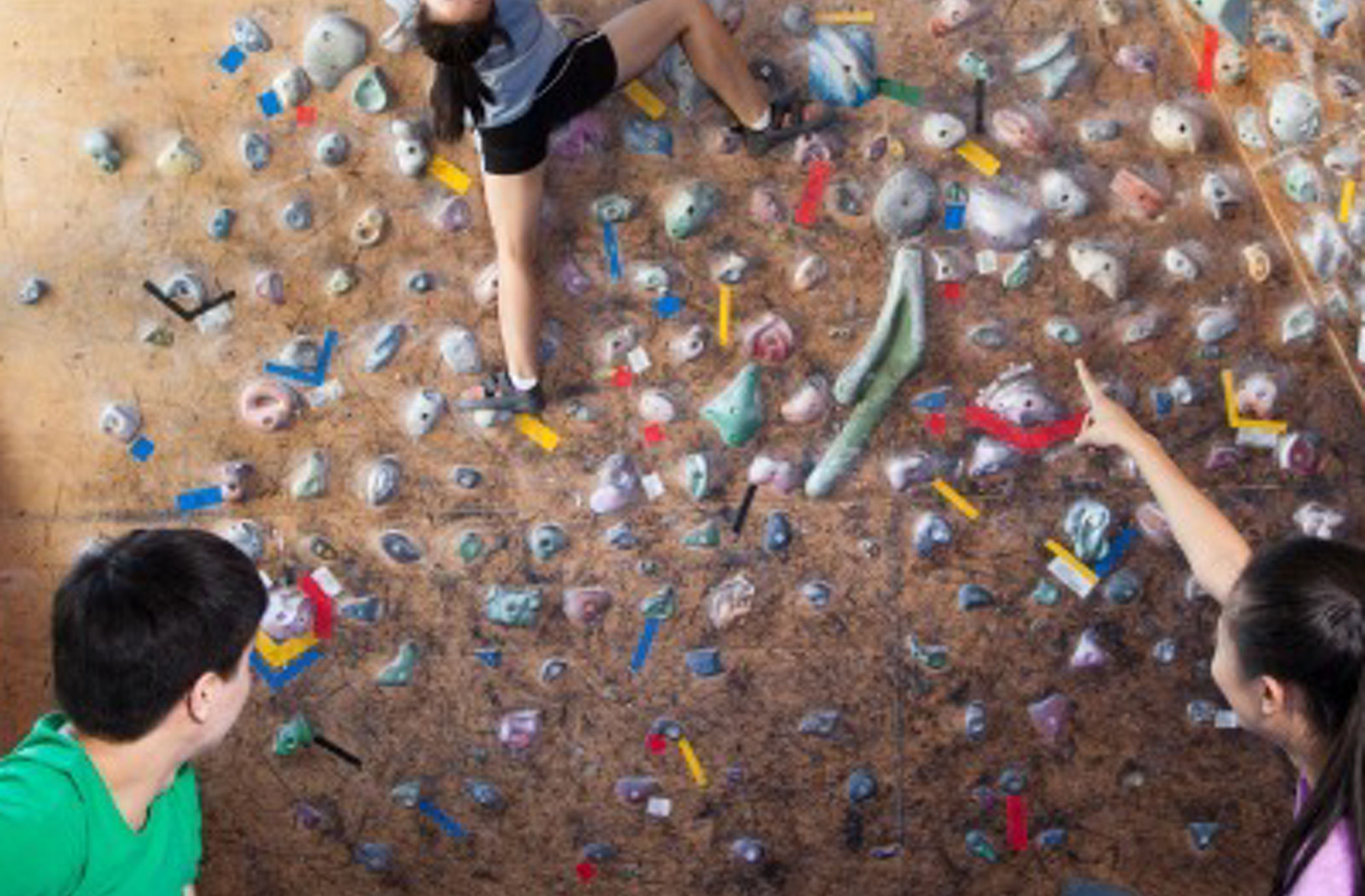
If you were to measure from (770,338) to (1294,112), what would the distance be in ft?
3.76

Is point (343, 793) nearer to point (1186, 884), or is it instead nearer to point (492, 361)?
Answer: point (492, 361)

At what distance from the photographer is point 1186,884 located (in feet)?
10.2

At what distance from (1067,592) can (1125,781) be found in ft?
1.56

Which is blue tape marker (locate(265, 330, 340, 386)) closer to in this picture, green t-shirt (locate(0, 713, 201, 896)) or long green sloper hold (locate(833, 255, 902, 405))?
long green sloper hold (locate(833, 255, 902, 405))

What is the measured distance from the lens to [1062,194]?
2.78 m

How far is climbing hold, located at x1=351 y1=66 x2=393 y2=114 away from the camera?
2.80 meters

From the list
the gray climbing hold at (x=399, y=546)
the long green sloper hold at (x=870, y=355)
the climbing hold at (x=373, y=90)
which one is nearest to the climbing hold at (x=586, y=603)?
the gray climbing hold at (x=399, y=546)

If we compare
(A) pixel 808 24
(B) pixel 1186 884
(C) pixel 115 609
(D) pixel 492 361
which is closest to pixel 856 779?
(B) pixel 1186 884

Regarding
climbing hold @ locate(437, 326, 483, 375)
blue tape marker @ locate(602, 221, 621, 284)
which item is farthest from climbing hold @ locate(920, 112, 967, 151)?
climbing hold @ locate(437, 326, 483, 375)

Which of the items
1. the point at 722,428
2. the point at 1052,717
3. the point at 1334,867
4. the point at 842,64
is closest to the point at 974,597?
the point at 1052,717

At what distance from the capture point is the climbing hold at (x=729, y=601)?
2982mm

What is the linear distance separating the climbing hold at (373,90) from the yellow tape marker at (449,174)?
0.15 m

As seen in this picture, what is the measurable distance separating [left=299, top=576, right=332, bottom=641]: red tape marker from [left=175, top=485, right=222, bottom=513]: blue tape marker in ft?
0.84

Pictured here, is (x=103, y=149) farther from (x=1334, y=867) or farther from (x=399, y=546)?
(x=1334, y=867)
